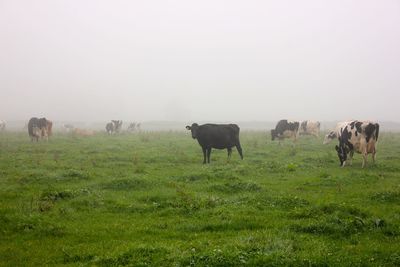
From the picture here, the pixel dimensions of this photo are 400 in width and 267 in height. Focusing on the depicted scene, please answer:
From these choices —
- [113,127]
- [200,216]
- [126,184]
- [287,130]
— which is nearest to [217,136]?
[126,184]

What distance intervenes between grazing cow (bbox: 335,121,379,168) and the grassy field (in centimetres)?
92

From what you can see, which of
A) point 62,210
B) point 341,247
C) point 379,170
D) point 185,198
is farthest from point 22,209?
point 379,170

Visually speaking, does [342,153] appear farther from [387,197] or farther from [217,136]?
[387,197]

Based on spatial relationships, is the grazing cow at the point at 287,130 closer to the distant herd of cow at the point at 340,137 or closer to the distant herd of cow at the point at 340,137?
the distant herd of cow at the point at 340,137

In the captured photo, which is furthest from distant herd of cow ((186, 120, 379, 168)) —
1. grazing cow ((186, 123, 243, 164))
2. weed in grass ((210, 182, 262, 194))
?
weed in grass ((210, 182, 262, 194))

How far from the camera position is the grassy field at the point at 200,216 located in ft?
29.6

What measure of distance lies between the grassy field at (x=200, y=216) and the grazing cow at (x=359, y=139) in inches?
36.1

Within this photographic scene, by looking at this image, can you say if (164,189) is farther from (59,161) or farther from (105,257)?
(59,161)

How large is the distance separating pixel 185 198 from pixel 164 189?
2.22m

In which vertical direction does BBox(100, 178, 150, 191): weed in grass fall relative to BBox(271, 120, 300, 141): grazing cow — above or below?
below

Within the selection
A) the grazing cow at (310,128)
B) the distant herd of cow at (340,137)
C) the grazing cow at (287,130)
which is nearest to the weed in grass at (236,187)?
the distant herd of cow at (340,137)

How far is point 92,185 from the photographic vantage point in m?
16.3

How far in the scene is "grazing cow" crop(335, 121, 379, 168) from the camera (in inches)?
835

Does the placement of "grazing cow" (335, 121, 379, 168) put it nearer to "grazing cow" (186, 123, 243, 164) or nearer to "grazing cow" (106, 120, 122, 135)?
"grazing cow" (186, 123, 243, 164)
